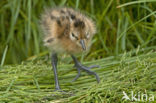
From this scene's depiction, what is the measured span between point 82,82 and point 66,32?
0.36m

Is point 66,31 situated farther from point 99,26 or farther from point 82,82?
point 99,26

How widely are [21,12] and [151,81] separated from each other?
5.20 feet

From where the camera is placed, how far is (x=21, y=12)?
3.02 m

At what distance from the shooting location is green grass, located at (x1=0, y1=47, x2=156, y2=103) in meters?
1.82

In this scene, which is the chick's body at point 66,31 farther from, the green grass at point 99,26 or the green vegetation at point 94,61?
the green grass at point 99,26

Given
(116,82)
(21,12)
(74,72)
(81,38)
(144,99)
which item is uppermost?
(21,12)

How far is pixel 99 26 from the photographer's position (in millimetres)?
2826

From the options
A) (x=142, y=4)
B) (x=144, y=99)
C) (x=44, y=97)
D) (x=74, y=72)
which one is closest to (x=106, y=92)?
(x=144, y=99)

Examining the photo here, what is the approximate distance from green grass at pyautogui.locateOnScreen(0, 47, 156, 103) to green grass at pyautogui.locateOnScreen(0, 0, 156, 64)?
1.29 feet

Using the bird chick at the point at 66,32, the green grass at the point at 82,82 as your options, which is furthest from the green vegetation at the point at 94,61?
the bird chick at the point at 66,32

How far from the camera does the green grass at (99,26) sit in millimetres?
2635

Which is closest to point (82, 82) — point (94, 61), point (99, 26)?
point (94, 61)

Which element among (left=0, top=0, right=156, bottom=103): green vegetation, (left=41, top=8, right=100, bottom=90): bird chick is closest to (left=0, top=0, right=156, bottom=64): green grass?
(left=0, top=0, right=156, bottom=103): green vegetation

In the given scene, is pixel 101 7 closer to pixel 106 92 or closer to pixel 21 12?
pixel 21 12
